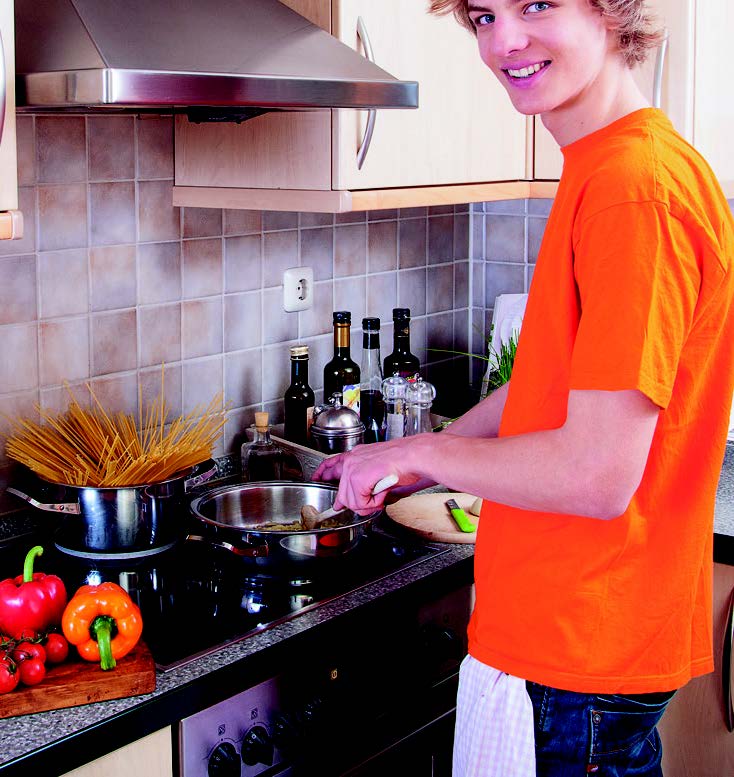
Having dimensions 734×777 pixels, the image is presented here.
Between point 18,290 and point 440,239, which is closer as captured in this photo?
point 18,290

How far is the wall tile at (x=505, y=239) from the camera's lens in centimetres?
254

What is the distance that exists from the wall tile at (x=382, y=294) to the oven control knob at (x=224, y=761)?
1.18 meters

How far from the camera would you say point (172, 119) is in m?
1.88

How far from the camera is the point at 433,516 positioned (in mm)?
1857

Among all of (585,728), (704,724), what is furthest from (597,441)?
(704,724)

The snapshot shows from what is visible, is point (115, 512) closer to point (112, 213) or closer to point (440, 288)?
point (112, 213)

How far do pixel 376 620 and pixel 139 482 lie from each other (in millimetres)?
403

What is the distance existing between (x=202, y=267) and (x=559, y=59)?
0.97m

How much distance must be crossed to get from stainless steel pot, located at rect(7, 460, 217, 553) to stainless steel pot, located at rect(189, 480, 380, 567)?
2.2 inches

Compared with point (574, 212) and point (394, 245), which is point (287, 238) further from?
point (574, 212)

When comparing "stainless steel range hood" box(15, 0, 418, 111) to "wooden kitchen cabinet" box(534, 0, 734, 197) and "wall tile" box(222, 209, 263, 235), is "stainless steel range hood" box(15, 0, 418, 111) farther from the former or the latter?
"wooden kitchen cabinet" box(534, 0, 734, 197)

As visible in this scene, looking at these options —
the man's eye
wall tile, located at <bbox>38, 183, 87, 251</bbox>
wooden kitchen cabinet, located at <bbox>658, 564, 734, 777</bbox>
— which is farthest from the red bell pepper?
wooden kitchen cabinet, located at <bbox>658, 564, 734, 777</bbox>

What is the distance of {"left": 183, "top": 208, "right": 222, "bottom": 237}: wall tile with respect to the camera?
194 centimetres

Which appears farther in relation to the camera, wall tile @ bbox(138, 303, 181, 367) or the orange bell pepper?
wall tile @ bbox(138, 303, 181, 367)
